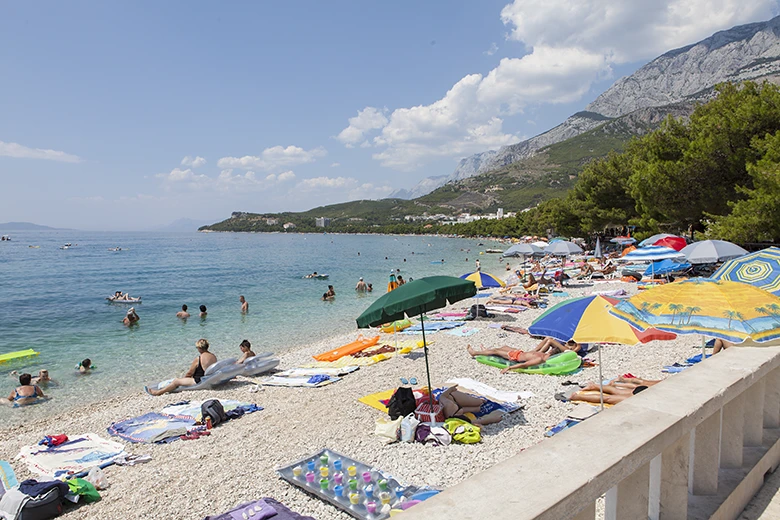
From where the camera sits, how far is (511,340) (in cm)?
1246

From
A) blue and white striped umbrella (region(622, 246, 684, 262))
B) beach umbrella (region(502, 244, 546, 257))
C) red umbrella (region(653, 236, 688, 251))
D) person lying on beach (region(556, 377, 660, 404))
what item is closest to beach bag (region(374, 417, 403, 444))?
person lying on beach (region(556, 377, 660, 404))

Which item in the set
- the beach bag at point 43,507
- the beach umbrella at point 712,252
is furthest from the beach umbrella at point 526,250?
the beach bag at point 43,507

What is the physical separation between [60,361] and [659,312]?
17.4 meters

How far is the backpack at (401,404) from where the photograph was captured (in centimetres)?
693

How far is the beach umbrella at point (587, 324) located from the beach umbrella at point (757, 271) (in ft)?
6.70

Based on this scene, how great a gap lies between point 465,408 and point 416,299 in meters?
1.80

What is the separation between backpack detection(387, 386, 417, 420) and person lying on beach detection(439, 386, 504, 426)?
0.45 metres

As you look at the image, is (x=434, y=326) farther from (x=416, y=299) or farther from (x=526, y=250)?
(x=526, y=250)

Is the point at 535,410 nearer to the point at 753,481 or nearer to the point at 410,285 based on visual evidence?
the point at 410,285

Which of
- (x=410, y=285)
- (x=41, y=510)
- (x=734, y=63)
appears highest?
(x=734, y=63)

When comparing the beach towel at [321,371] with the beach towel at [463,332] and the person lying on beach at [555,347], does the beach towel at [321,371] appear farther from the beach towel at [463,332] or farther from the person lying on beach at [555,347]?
the person lying on beach at [555,347]

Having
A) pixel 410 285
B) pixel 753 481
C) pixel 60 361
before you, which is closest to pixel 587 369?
pixel 410 285

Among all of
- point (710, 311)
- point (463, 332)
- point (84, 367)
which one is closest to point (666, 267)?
point (463, 332)

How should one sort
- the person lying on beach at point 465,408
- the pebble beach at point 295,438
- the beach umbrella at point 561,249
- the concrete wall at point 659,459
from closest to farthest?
the concrete wall at point 659,459
the pebble beach at point 295,438
the person lying on beach at point 465,408
the beach umbrella at point 561,249
